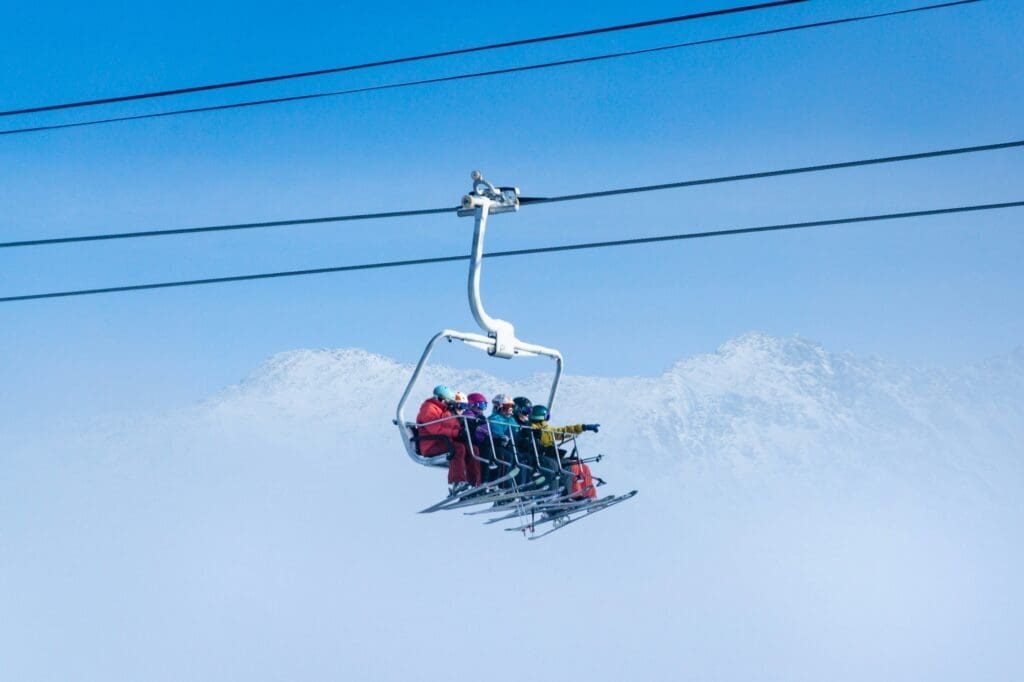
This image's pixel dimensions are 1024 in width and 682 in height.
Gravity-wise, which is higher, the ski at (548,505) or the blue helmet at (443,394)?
the blue helmet at (443,394)

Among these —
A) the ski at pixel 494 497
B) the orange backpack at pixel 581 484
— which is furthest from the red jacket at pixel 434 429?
the orange backpack at pixel 581 484

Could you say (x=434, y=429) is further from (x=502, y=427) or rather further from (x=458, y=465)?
(x=502, y=427)

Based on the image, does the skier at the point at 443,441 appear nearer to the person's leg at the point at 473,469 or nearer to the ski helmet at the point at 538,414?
the person's leg at the point at 473,469

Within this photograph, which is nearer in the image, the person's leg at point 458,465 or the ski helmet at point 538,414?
the person's leg at point 458,465

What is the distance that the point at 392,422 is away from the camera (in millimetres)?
28000

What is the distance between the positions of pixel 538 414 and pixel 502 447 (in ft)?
2.70

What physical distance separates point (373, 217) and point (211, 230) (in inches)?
111

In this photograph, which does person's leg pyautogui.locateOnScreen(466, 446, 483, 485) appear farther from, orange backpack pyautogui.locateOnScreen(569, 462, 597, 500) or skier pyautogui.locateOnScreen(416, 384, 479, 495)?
orange backpack pyautogui.locateOnScreen(569, 462, 597, 500)

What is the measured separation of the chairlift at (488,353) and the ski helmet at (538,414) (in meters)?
0.67

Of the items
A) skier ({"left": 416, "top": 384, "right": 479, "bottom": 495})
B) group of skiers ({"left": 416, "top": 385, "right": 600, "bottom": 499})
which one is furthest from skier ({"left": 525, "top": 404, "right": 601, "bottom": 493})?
skier ({"left": 416, "top": 384, "right": 479, "bottom": 495})

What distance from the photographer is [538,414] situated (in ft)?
92.6

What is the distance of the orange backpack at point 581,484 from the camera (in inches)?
1101

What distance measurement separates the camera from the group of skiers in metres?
27.7

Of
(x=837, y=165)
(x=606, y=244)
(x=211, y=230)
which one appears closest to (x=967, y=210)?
(x=837, y=165)
